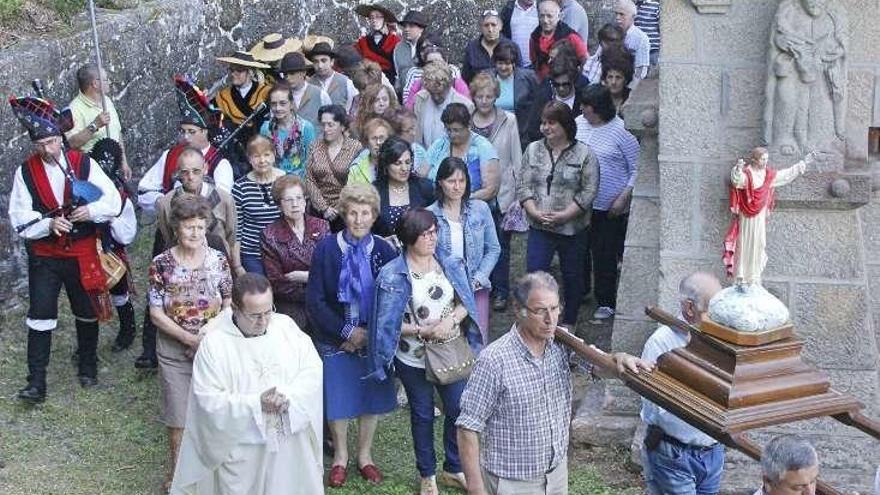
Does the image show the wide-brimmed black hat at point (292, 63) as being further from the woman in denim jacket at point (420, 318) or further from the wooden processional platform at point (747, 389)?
the wooden processional platform at point (747, 389)

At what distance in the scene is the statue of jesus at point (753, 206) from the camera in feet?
17.1

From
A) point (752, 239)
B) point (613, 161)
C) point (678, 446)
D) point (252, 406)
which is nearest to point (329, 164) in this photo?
point (613, 161)

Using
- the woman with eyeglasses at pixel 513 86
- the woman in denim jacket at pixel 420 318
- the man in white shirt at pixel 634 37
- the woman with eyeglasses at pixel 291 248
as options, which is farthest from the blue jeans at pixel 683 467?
the man in white shirt at pixel 634 37

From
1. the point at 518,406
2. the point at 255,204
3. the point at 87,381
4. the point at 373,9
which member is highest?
the point at 373,9

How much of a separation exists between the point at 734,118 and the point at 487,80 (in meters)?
2.72

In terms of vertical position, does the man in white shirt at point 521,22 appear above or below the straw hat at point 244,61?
above

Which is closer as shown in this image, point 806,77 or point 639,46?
point 806,77

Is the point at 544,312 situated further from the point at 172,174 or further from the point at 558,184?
the point at 172,174

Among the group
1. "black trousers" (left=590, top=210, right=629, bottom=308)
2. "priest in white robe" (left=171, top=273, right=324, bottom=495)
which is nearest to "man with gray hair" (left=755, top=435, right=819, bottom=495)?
"priest in white robe" (left=171, top=273, right=324, bottom=495)

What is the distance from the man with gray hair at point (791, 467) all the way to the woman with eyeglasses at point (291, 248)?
405cm

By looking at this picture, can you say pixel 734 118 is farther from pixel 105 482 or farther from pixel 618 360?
pixel 105 482

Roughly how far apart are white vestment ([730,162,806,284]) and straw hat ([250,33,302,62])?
6.32 m

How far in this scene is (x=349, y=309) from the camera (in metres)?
8.30

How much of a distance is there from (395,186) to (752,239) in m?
3.96
